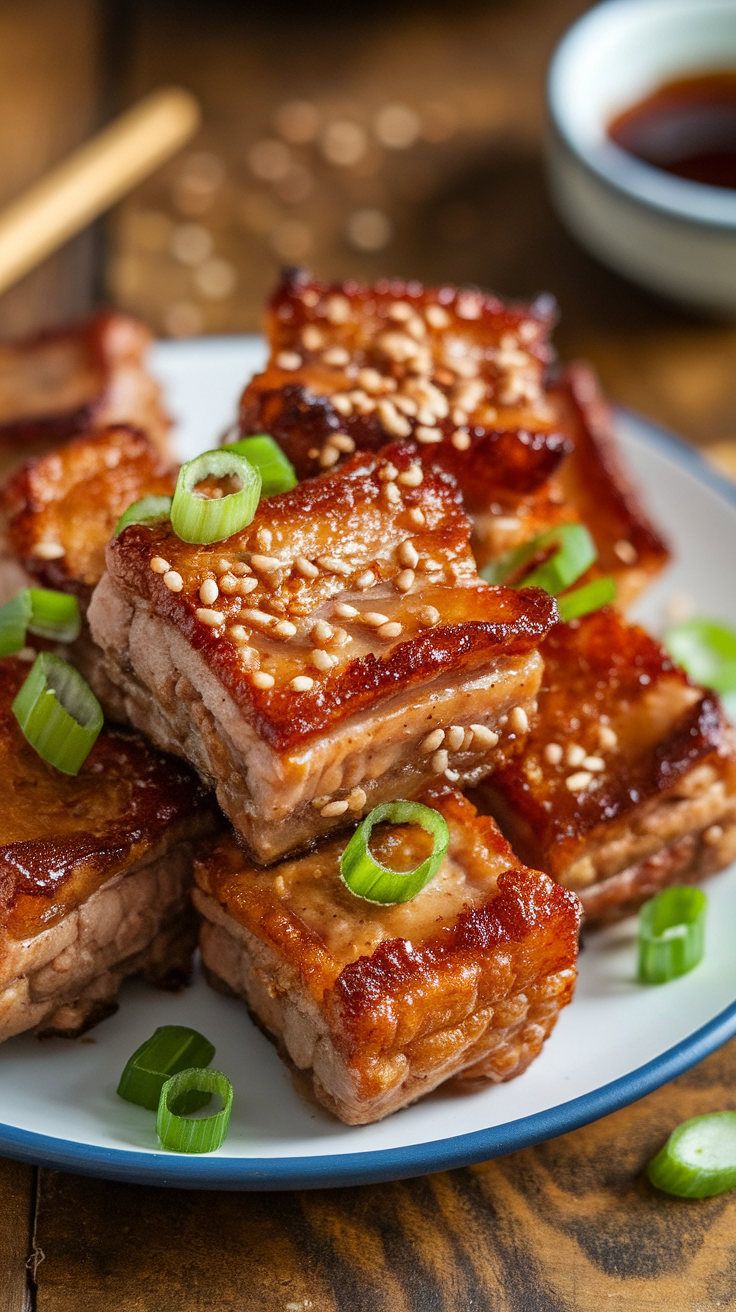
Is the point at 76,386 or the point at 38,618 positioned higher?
the point at 38,618

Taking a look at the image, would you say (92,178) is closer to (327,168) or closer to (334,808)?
(327,168)

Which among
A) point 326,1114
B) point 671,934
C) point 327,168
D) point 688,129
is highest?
point 688,129

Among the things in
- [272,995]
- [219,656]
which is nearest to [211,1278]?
[272,995]

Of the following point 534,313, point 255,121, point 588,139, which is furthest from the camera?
point 255,121

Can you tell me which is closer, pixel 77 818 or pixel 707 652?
pixel 77 818

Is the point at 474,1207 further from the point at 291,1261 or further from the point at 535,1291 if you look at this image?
the point at 291,1261

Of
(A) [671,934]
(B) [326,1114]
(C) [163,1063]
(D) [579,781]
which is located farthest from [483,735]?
(C) [163,1063]

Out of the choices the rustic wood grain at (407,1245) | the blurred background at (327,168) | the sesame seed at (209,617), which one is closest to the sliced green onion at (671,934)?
the rustic wood grain at (407,1245)
